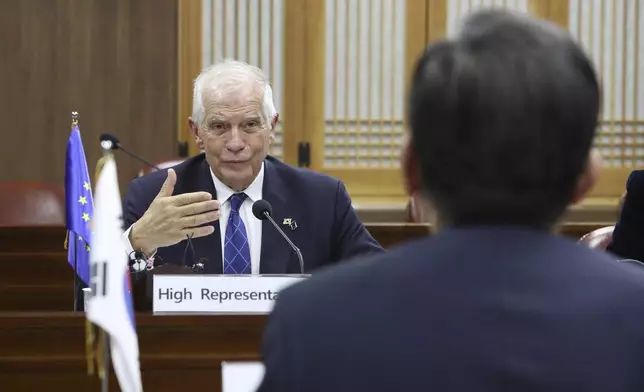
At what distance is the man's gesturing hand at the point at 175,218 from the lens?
245cm

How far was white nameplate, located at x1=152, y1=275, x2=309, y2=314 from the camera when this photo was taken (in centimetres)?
208

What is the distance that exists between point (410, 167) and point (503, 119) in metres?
0.12

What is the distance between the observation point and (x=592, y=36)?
5777mm

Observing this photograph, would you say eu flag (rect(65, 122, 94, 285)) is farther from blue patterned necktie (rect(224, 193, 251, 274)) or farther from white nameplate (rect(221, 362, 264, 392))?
white nameplate (rect(221, 362, 264, 392))

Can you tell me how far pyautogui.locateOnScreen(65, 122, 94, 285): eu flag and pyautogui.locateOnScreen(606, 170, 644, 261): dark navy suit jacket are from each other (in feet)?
4.52

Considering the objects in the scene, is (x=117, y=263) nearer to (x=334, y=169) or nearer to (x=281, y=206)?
(x=281, y=206)

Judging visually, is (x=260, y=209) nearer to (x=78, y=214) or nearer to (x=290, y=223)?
(x=290, y=223)

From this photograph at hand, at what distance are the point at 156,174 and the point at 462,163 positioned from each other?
2.20 meters

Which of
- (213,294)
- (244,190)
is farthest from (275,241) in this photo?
(213,294)

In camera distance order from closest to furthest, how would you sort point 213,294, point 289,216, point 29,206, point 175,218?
point 213,294 → point 175,218 → point 289,216 → point 29,206

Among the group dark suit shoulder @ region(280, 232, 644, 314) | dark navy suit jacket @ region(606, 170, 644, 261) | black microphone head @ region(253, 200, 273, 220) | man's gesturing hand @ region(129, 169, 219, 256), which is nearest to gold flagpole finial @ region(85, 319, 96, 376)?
man's gesturing hand @ region(129, 169, 219, 256)

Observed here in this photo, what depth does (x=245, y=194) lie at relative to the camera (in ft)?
9.49

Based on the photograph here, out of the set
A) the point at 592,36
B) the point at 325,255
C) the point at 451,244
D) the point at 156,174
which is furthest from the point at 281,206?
the point at 592,36

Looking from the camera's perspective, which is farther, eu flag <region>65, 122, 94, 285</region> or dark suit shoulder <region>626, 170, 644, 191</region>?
eu flag <region>65, 122, 94, 285</region>
